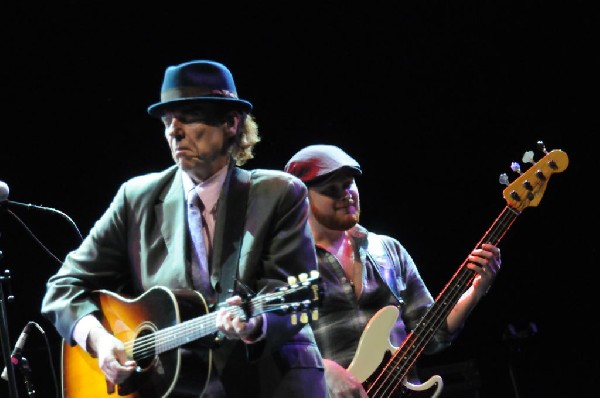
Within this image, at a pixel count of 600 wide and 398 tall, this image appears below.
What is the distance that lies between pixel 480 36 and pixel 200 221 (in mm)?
4475

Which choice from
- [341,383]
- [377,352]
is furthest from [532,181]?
[341,383]

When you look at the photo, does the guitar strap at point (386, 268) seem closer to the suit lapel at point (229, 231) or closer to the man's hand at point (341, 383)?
the man's hand at point (341, 383)

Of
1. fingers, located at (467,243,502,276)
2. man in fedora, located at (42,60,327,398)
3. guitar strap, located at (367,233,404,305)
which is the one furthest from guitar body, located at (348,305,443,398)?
man in fedora, located at (42,60,327,398)

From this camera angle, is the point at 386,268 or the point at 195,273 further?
the point at 386,268

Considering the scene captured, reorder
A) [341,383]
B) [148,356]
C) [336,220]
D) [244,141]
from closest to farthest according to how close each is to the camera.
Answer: [148,356]
[244,141]
[341,383]
[336,220]

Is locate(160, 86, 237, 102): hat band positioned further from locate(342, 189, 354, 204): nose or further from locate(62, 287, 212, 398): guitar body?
locate(342, 189, 354, 204): nose

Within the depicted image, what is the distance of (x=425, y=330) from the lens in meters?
4.30

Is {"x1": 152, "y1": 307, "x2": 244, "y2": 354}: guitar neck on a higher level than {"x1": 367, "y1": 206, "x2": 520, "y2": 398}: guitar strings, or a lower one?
higher

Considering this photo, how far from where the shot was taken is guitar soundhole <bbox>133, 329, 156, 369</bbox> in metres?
2.94

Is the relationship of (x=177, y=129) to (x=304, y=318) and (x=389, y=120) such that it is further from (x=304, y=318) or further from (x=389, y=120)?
(x=389, y=120)

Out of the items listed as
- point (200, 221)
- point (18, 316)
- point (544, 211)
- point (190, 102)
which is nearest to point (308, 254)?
point (200, 221)

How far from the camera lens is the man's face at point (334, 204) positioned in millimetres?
4469

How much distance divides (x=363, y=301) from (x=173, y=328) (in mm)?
1697

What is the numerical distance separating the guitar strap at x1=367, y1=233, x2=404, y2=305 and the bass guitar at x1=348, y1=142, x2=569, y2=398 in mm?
234
